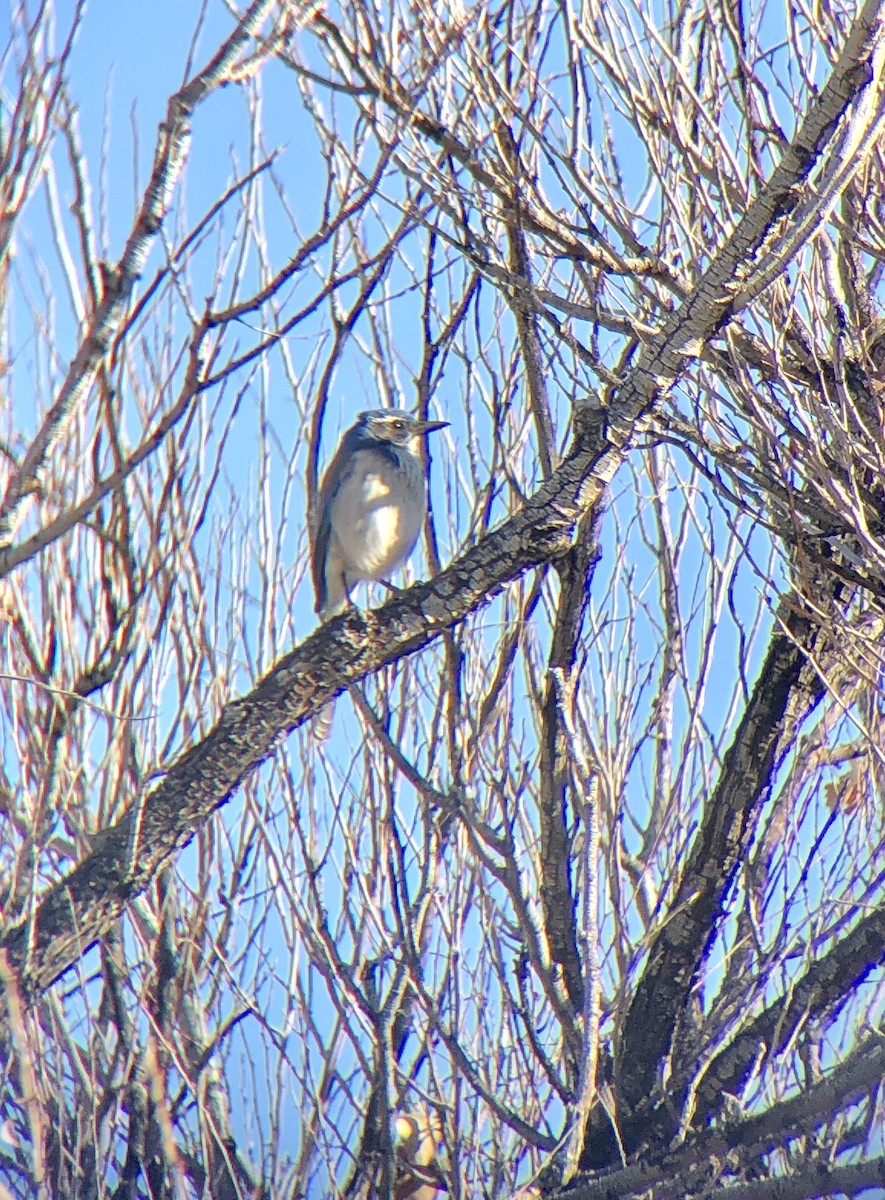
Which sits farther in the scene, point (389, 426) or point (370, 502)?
point (370, 502)

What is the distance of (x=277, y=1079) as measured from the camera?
12.1 ft

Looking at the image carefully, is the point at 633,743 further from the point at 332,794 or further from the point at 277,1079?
the point at 277,1079

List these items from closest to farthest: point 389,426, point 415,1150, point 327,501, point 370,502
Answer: point 415,1150 → point 389,426 → point 370,502 → point 327,501

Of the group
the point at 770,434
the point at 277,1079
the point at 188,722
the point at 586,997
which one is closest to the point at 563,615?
the point at 770,434

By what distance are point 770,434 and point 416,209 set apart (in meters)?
1.18

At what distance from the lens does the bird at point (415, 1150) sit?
3674mm

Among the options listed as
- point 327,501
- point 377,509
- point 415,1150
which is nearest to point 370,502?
point 377,509

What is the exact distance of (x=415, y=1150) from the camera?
3.69 m

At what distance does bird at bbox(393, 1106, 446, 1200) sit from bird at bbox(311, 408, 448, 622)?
2191 millimetres

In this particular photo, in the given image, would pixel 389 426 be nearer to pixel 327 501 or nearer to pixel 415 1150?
pixel 327 501

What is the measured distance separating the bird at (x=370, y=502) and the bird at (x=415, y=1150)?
2.19 meters

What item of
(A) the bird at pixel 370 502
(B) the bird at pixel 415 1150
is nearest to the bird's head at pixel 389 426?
(A) the bird at pixel 370 502

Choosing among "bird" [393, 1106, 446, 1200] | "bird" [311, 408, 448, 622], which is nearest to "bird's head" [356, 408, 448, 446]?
"bird" [311, 408, 448, 622]

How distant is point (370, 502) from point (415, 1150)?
102 inches
